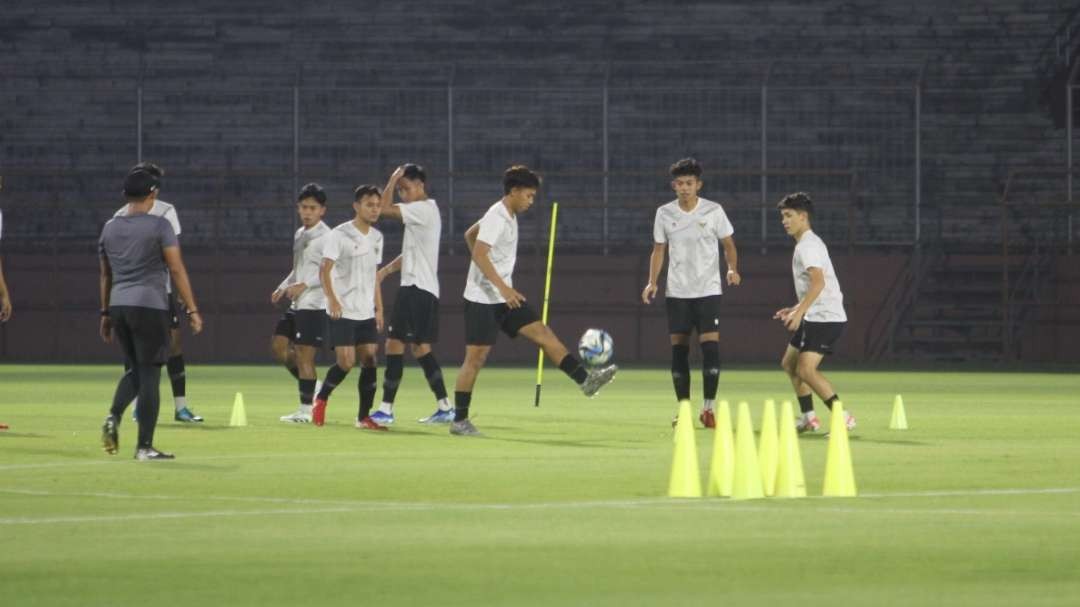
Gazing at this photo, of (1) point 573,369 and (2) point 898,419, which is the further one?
(2) point 898,419

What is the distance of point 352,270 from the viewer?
19.2m

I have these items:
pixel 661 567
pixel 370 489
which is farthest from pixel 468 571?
pixel 370 489

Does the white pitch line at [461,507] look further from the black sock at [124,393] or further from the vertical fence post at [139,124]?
the vertical fence post at [139,124]

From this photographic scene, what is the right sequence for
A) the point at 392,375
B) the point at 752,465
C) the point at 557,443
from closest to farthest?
the point at 752,465 → the point at 557,443 → the point at 392,375

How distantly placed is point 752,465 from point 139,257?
4.69m

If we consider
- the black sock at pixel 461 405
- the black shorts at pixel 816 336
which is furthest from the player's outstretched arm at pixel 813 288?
the black sock at pixel 461 405

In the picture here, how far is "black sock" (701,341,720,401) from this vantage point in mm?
18469

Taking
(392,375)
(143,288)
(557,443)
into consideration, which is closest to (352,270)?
(392,375)

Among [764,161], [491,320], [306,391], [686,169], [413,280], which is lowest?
[306,391]

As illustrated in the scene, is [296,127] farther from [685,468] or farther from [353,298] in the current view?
[685,468]

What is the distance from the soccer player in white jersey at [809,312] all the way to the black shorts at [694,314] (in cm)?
103

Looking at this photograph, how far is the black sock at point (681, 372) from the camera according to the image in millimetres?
18516

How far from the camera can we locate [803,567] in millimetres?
9125

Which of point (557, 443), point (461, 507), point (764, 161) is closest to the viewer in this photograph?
point (461, 507)
